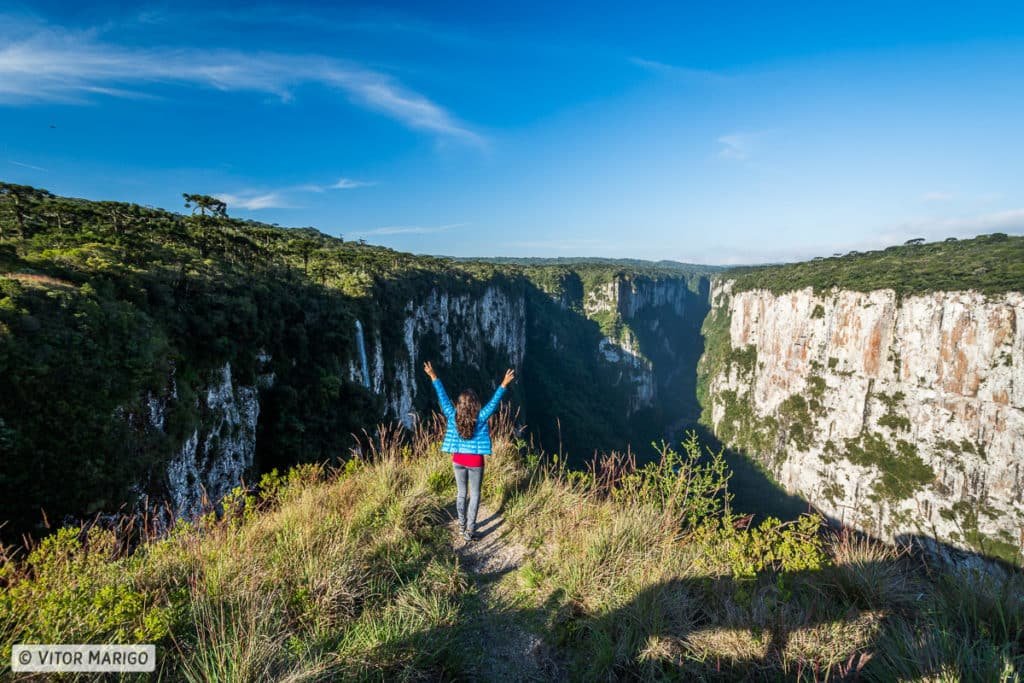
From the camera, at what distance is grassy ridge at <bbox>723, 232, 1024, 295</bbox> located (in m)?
52.7

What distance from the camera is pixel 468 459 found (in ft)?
16.9

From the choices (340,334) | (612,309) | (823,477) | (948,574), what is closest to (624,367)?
(612,309)

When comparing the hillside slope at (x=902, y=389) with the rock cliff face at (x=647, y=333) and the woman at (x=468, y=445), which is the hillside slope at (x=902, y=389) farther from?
the woman at (x=468, y=445)

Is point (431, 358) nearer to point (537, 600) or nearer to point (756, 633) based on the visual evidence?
point (537, 600)

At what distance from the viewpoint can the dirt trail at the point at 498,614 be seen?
128 inches

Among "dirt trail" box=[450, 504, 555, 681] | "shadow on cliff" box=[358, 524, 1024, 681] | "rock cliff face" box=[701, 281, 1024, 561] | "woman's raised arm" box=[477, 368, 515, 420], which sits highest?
"woman's raised arm" box=[477, 368, 515, 420]

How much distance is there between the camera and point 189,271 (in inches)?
748

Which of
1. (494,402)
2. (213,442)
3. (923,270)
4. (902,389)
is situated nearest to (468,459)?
(494,402)

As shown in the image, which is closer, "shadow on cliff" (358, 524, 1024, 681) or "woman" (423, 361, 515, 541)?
"shadow on cliff" (358, 524, 1024, 681)

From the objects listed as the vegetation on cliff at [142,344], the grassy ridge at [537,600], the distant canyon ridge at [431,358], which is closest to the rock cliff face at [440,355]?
the distant canyon ridge at [431,358]

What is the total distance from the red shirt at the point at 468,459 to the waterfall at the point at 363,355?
26825 mm

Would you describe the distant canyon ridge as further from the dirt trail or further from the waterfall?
the dirt trail

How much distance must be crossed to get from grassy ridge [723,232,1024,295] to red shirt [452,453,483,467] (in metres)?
73.0

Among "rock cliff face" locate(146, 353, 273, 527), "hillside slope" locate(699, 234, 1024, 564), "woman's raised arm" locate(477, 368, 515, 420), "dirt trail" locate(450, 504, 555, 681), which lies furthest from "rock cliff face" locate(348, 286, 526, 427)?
"hillside slope" locate(699, 234, 1024, 564)
